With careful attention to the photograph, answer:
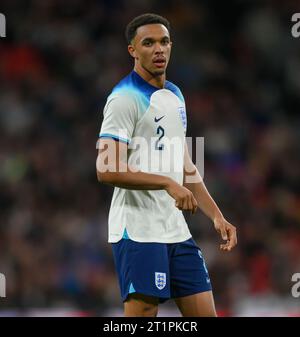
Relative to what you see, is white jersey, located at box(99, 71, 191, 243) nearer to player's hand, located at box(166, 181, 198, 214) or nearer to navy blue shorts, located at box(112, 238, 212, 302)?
navy blue shorts, located at box(112, 238, 212, 302)

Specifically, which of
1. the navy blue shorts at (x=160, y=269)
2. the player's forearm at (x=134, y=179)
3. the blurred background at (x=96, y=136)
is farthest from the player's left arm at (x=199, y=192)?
the blurred background at (x=96, y=136)

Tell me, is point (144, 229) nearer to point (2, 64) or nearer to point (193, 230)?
point (193, 230)

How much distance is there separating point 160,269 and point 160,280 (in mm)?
53

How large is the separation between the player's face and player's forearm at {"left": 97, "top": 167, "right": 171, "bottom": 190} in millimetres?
586

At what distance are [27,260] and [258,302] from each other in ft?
7.35

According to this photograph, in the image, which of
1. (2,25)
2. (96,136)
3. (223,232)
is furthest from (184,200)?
(2,25)

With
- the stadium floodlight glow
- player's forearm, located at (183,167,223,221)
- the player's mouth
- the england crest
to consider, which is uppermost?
the stadium floodlight glow

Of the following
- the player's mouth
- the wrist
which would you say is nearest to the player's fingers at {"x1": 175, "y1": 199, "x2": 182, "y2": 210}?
the wrist

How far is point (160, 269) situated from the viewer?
4355 millimetres

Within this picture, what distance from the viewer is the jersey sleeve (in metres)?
4.26

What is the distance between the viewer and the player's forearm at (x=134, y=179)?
4164 millimetres

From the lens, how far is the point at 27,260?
28.6 ft

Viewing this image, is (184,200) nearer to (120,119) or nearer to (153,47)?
(120,119)

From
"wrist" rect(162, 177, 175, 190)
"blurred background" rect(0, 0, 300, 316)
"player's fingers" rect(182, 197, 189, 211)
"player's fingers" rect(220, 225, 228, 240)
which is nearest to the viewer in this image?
"player's fingers" rect(182, 197, 189, 211)
